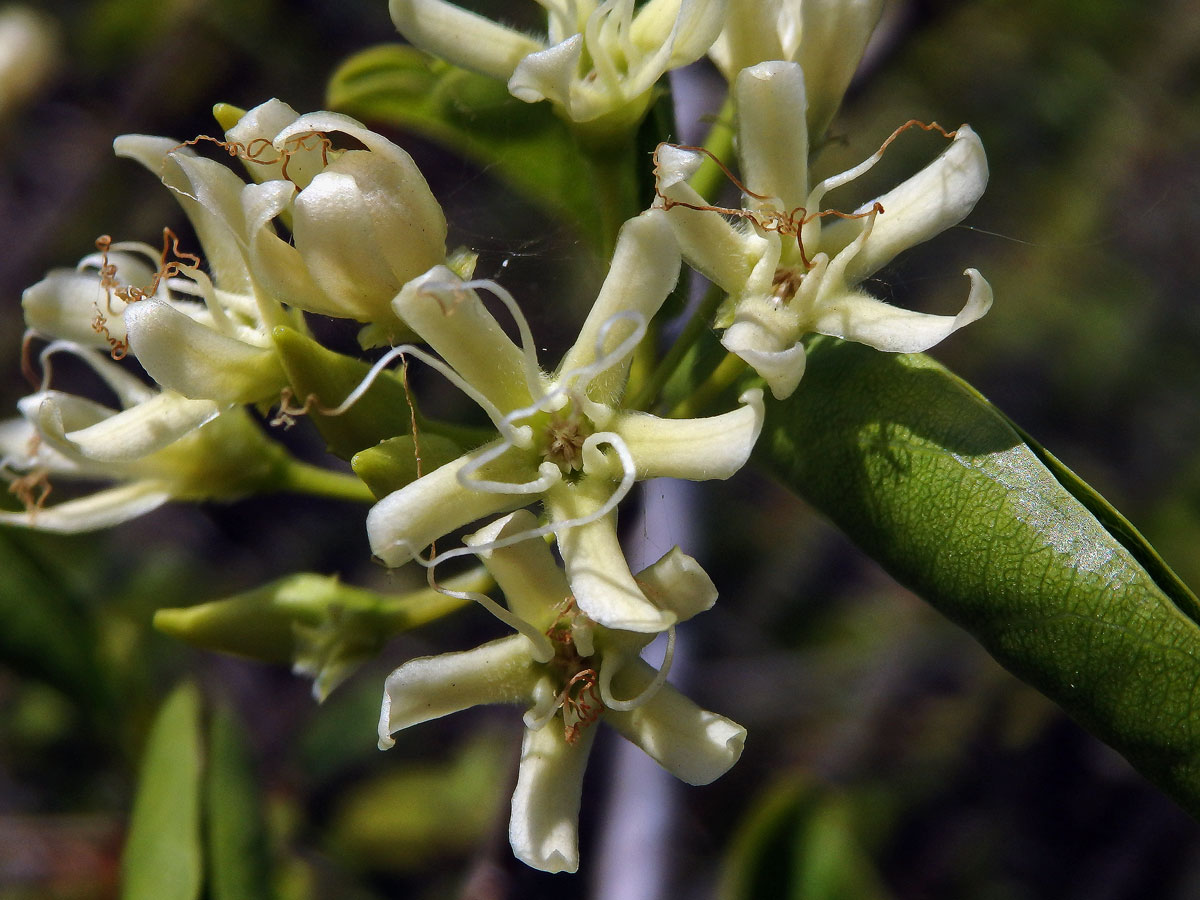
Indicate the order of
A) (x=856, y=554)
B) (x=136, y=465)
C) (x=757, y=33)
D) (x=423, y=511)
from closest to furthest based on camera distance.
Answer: (x=423, y=511) → (x=757, y=33) → (x=136, y=465) → (x=856, y=554)

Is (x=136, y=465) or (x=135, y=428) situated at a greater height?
(x=135, y=428)

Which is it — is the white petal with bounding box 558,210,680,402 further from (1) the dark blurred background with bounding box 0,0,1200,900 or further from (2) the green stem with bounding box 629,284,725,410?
(1) the dark blurred background with bounding box 0,0,1200,900

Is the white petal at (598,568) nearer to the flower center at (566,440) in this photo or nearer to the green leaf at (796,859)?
the flower center at (566,440)

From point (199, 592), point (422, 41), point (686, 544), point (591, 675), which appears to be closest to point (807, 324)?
point (591, 675)

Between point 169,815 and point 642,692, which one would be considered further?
point 169,815

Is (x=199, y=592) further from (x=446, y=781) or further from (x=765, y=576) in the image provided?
(x=765, y=576)

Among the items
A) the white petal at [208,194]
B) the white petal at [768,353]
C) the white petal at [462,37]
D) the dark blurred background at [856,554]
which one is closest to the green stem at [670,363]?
the white petal at [768,353]

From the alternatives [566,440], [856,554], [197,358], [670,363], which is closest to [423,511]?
[566,440]

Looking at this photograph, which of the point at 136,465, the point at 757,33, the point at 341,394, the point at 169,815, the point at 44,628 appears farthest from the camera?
the point at 44,628

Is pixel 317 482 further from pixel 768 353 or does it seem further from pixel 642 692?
pixel 768 353
